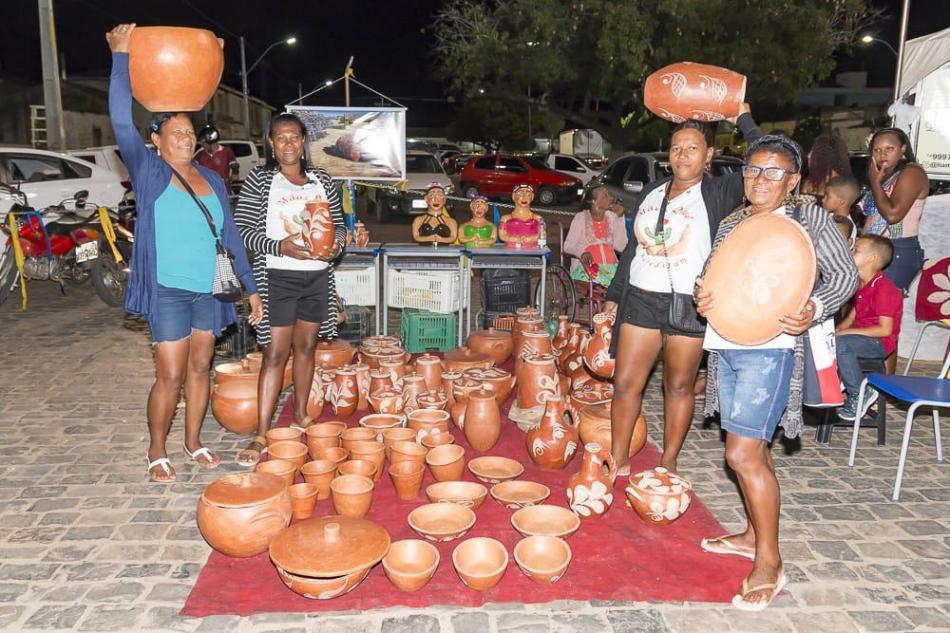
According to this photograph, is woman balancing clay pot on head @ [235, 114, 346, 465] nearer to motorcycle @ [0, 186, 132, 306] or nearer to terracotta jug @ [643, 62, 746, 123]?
terracotta jug @ [643, 62, 746, 123]

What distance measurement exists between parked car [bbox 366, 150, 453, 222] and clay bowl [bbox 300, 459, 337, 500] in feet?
45.8

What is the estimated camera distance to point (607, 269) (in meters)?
7.03

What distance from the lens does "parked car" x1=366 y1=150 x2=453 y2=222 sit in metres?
17.9

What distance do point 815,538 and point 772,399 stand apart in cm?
122

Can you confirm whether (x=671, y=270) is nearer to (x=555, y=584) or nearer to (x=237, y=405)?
(x=555, y=584)

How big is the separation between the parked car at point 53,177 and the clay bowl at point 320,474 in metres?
8.33

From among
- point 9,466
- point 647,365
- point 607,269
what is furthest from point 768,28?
point 9,466

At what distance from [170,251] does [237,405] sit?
129cm

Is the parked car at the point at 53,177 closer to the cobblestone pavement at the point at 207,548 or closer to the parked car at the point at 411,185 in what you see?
the cobblestone pavement at the point at 207,548

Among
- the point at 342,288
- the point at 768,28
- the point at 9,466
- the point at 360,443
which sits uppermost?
the point at 768,28

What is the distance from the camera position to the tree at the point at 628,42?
1833 cm

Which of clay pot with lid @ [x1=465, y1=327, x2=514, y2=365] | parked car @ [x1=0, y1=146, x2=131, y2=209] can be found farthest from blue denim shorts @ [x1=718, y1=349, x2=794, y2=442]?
parked car @ [x1=0, y1=146, x2=131, y2=209]

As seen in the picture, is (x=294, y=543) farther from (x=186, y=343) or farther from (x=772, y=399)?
(x=772, y=399)

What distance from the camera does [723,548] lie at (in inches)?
136
